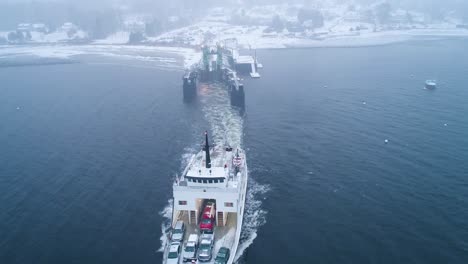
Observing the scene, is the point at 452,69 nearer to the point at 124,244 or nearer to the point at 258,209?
the point at 258,209

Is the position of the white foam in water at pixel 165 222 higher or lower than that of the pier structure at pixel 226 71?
lower

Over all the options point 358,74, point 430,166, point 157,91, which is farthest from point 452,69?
point 157,91

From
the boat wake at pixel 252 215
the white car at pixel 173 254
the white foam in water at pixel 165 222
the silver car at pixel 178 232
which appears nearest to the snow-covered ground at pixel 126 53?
the boat wake at pixel 252 215

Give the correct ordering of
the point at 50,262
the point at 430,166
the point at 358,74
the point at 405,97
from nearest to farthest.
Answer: the point at 50,262 → the point at 430,166 → the point at 405,97 → the point at 358,74

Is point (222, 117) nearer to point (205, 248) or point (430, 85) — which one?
point (205, 248)

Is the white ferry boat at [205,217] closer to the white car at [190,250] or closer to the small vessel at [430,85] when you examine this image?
the white car at [190,250]

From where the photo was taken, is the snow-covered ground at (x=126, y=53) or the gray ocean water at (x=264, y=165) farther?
the snow-covered ground at (x=126, y=53)
